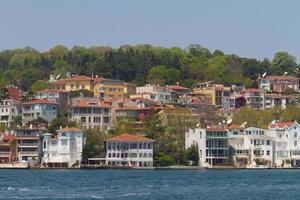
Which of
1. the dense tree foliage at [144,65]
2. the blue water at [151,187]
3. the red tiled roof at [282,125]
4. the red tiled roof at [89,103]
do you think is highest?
the dense tree foliage at [144,65]

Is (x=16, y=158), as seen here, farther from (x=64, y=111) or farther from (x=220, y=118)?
(x=220, y=118)

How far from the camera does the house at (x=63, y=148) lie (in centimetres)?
9575

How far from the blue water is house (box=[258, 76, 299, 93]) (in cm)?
5517

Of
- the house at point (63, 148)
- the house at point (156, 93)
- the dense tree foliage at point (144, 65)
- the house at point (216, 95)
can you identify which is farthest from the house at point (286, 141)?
the dense tree foliage at point (144, 65)

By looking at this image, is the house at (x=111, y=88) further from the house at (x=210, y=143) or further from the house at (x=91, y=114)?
the house at (x=210, y=143)

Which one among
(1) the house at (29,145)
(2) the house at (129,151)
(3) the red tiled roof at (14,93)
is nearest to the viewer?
(2) the house at (129,151)

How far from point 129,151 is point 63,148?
624 centimetres

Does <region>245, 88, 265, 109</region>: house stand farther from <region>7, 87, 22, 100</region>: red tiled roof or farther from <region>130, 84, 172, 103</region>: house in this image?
<region>7, 87, 22, 100</region>: red tiled roof

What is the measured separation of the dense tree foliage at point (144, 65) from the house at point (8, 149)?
29585 mm

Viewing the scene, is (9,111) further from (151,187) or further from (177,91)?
(151,187)

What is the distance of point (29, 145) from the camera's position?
98688 mm

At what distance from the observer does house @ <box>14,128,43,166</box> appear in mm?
98500

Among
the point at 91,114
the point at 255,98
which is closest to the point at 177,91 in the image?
the point at 255,98

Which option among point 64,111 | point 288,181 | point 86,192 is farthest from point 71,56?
point 86,192
